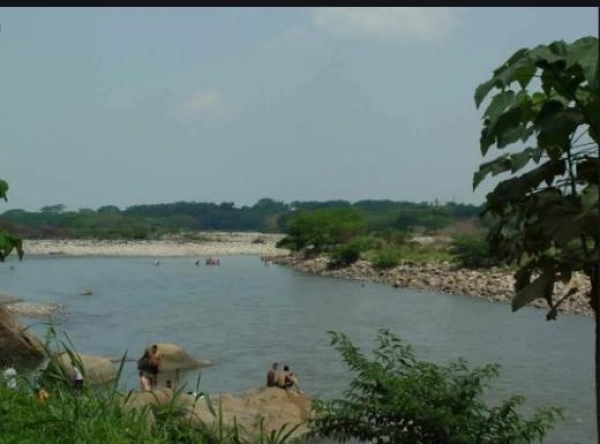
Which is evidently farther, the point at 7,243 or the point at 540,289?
the point at 7,243

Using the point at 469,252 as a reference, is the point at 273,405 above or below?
below

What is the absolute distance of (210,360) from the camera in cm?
1420

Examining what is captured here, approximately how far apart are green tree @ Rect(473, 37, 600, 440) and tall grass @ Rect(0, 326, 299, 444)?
1350mm

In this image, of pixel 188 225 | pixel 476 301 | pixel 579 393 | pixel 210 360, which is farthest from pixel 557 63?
pixel 188 225

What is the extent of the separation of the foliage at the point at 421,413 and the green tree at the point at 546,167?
8.15 ft

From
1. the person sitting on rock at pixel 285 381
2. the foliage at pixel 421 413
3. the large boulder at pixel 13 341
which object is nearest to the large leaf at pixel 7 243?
the foliage at pixel 421 413

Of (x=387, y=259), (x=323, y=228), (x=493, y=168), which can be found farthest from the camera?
(x=323, y=228)

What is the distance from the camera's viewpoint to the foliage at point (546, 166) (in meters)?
1.47

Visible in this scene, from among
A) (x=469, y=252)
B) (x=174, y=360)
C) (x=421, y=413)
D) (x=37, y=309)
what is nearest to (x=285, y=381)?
(x=174, y=360)

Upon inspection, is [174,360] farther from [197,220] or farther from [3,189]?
[197,220]

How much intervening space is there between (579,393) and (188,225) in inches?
2723

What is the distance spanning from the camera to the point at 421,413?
419 centimetres

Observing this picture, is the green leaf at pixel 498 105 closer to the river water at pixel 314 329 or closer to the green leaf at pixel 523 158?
the green leaf at pixel 523 158

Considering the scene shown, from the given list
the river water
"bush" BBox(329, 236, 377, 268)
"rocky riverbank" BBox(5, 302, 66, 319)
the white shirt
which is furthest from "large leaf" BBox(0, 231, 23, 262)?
"bush" BBox(329, 236, 377, 268)
